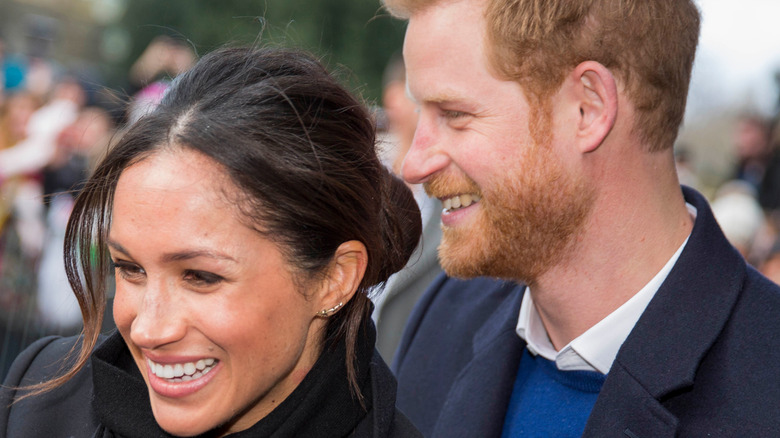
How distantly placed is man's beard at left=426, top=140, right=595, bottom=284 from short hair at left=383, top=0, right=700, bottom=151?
0.26 meters

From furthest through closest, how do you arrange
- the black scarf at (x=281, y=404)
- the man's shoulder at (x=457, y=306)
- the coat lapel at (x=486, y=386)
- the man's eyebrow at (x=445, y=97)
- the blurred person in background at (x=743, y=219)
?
1. the blurred person in background at (x=743, y=219)
2. the man's shoulder at (x=457, y=306)
3. the coat lapel at (x=486, y=386)
4. the man's eyebrow at (x=445, y=97)
5. the black scarf at (x=281, y=404)

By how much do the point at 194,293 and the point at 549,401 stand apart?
1287 millimetres

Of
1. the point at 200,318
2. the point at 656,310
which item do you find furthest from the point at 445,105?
the point at 200,318

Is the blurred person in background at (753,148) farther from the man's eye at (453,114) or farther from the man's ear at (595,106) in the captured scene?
the man's eye at (453,114)

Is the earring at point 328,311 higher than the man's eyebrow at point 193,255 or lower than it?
lower

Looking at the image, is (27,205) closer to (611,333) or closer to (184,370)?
(184,370)

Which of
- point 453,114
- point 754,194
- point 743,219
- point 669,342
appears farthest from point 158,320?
point 754,194

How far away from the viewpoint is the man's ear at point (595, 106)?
2689 millimetres

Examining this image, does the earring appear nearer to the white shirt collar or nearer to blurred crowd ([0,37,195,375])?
the white shirt collar

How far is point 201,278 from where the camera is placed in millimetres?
2178

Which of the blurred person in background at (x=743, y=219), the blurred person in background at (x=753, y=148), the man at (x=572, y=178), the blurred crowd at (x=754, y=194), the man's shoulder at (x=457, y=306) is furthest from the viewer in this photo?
the blurred person in background at (x=753, y=148)

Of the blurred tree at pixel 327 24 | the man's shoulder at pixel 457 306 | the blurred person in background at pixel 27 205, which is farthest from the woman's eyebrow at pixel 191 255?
the blurred tree at pixel 327 24

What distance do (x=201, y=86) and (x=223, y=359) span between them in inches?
31.0

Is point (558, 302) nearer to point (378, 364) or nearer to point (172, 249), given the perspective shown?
point (378, 364)
